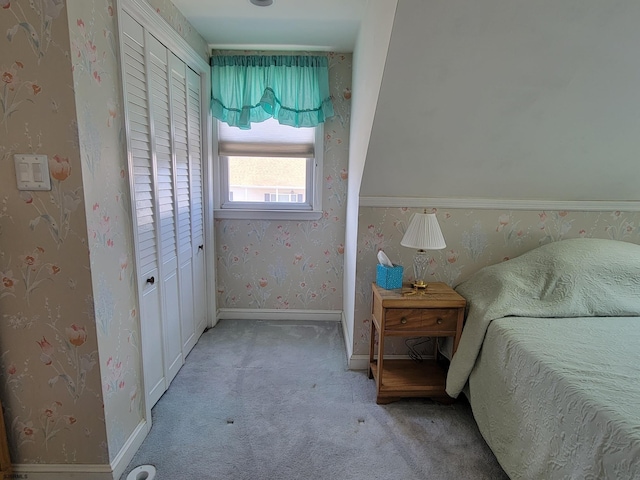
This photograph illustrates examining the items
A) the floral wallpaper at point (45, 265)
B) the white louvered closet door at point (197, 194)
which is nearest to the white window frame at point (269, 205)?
the white louvered closet door at point (197, 194)

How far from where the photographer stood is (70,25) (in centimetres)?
121

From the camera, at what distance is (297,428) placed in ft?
6.04

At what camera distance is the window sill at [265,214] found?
2.99 m

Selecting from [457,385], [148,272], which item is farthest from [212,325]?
[457,385]

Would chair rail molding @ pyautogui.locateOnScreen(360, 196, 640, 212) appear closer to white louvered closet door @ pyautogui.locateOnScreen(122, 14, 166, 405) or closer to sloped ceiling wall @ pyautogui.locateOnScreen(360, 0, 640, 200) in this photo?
sloped ceiling wall @ pyautogui.locateOnScreen(360, 0, 640, 200)

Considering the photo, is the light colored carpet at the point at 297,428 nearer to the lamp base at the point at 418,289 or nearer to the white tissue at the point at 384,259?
the lamp base at the point at 418,289

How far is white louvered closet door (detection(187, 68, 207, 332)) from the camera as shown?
2.50 meters

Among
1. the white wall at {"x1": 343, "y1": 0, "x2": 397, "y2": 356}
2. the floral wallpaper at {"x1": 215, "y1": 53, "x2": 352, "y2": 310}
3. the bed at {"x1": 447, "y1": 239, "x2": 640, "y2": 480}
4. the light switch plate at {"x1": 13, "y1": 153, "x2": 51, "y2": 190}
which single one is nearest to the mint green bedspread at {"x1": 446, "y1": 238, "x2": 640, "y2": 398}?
the bed at {"x1": 447, "y1": 239, "x2": 640, "y2": 480}

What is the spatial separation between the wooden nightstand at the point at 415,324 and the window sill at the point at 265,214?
1048 mm

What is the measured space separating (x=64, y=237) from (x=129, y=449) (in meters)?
1.03

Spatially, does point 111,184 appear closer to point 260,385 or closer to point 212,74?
point 260,385

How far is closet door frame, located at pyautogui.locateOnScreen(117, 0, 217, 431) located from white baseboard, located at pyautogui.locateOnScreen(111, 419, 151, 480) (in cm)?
4

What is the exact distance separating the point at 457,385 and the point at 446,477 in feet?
1.57

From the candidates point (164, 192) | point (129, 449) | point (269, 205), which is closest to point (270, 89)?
point (269, 205)
